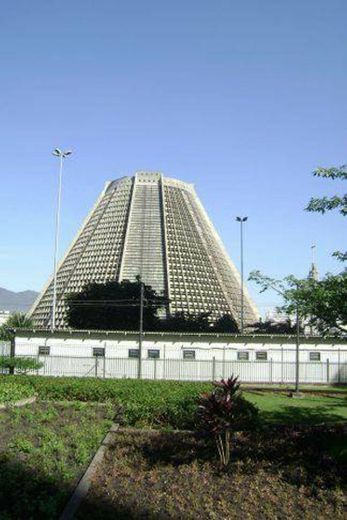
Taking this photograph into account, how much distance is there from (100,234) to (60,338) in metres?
79.5

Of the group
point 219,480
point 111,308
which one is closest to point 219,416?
point 219,480

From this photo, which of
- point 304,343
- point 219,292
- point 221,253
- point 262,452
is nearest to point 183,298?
point 219,292

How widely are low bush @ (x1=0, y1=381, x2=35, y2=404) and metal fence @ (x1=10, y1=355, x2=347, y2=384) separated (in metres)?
13.9

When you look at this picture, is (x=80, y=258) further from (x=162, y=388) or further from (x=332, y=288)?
(x=332, y=288)

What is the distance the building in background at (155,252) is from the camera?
9756cm

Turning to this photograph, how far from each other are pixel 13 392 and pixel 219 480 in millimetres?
8907

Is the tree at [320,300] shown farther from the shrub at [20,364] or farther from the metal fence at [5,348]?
the metal fence at [5,348]

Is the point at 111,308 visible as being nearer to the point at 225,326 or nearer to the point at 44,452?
the point at 225,326

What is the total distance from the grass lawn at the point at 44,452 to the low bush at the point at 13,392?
608mm

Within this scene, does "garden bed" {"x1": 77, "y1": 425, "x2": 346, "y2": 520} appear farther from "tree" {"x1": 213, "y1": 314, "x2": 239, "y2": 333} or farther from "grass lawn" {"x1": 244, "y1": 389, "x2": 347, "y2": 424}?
"tree" {"x1": 213, "y1": 314, "x2": 239, "y2": 333}

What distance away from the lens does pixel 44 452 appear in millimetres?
10117

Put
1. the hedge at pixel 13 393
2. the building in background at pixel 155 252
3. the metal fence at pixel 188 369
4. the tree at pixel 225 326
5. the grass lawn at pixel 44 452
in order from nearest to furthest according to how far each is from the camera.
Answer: the grass lawn at pixel 44 452 → the hedge at pixel 13 393 → the metal fence at pixel 188 369 → the tree at pixel 225 326 → the building in background at pixel 155 252

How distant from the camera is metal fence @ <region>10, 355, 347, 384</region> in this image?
3183 cm

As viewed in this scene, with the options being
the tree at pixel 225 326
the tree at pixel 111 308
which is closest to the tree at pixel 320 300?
Result: the tree at pixel 111 308
